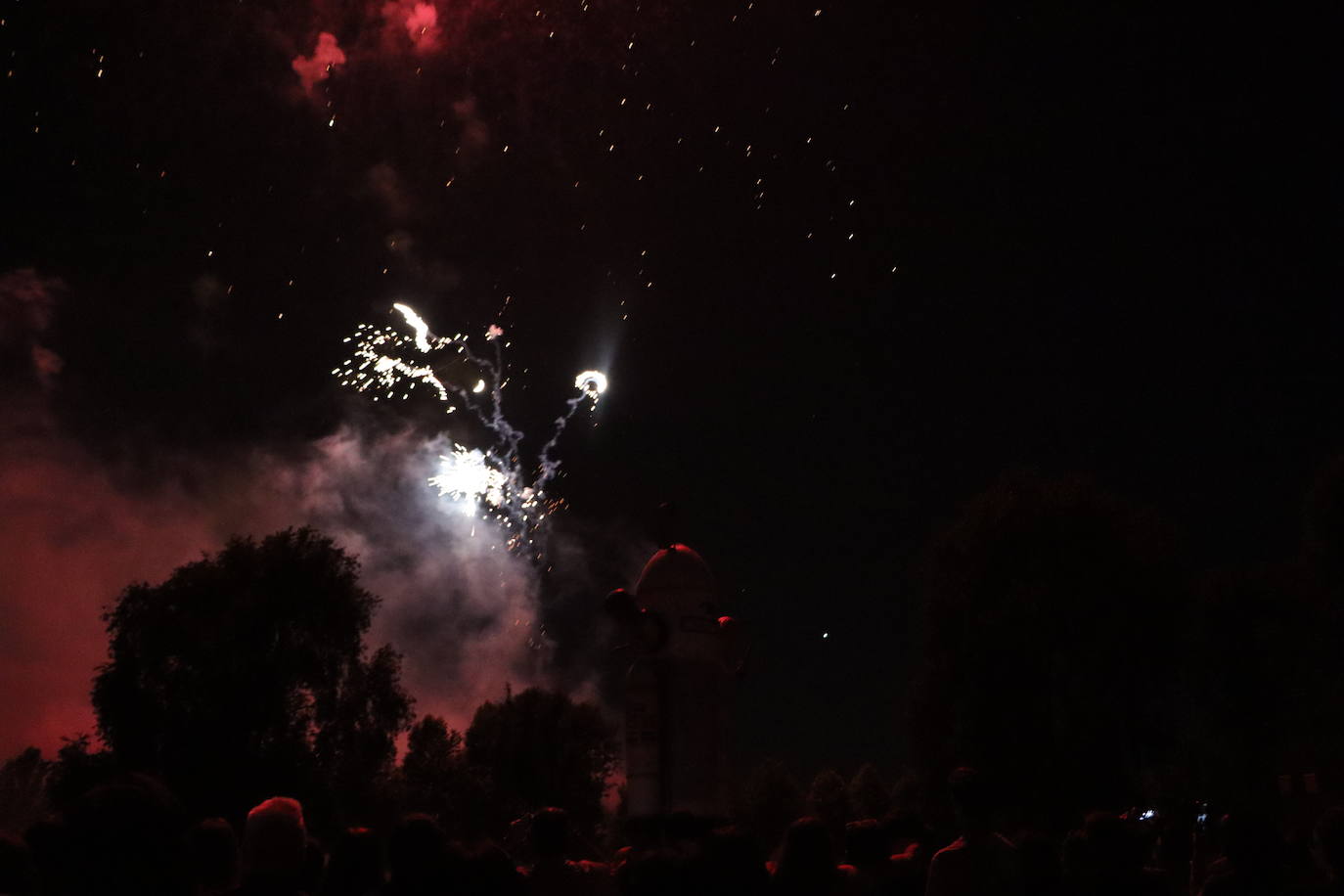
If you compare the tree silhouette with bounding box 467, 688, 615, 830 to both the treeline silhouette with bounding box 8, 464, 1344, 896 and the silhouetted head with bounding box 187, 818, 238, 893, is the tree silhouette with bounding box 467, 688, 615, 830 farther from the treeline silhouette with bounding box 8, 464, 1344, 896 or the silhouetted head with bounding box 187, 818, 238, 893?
the silhouetted head with bounding box 187, 818, 238, 893

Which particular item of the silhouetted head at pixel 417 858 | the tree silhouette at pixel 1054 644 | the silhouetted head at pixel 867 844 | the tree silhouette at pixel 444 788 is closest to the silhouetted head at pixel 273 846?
the silhouetted head at pixel 417 858

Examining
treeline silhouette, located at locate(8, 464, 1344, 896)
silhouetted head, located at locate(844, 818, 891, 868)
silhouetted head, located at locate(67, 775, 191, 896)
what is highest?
treeline silhouette, located at locate(8, 464, 1344, 896)

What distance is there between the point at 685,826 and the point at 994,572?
17074 mm

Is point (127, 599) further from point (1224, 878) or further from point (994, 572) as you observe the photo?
point (1224, 878)

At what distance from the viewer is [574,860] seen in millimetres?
7629

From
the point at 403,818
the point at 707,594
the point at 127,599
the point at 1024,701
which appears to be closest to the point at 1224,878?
the point at 403,818

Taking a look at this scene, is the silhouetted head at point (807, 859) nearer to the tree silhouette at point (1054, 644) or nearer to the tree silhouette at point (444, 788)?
the tree silhouette at point (1054, 644)

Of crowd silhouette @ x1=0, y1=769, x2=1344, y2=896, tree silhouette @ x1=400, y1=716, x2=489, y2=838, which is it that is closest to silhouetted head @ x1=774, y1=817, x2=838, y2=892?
crowd silhouette @ x1=0, y1=769, x2=1344, y2=896

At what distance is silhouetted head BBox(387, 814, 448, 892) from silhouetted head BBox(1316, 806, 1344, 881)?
16.6ft

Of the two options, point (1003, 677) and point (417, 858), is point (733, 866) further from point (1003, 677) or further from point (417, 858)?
point (1003, 677)

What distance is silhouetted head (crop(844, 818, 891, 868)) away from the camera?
25.9ft

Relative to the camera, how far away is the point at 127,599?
43.4 metres

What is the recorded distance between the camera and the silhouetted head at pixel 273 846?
528 centimetres

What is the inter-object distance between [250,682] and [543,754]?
5236cm
